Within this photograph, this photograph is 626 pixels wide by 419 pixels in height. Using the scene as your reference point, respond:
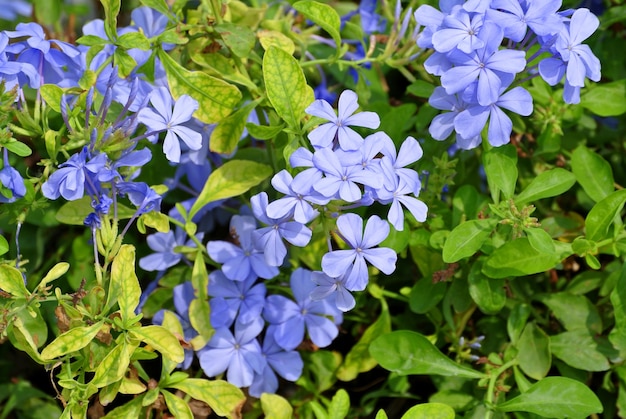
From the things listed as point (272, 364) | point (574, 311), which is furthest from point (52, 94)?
point (574, 311)

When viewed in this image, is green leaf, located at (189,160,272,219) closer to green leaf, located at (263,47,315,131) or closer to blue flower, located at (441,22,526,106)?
green leaf, located at (263,47,315,131)

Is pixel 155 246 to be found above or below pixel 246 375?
above

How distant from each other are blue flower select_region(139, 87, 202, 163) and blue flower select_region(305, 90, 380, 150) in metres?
0.18

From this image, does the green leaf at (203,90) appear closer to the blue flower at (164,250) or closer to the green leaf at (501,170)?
the blue flower at (164,250)

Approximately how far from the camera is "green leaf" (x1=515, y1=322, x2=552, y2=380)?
1.25 metres

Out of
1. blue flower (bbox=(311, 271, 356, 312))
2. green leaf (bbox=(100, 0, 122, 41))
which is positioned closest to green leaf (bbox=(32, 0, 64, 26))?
green leaf (bbox=(100, 0, 122, 41))

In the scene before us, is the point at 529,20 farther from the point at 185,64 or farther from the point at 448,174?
the point at 185,64

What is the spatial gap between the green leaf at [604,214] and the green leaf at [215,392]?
1.99ft

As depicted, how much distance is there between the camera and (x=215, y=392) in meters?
1.19

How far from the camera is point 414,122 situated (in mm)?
1452

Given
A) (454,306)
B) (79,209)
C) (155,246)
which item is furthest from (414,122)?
(79,209)

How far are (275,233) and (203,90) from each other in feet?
0.92

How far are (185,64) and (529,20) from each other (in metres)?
0.60

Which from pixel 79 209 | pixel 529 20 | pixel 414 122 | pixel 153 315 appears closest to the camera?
pixel 529 20
